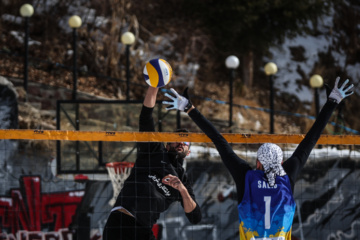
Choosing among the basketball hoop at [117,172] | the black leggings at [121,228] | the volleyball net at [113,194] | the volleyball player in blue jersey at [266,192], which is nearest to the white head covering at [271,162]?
the volleyball player in blue jersey at [266,192]

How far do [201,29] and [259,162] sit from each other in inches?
630

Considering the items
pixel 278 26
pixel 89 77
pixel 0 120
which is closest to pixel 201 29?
pixel 278 26

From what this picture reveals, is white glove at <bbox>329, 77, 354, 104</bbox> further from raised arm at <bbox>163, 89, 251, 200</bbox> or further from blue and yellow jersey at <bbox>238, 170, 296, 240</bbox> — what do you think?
raised arm at <bbox>163, 89, 251, 200</bbox>

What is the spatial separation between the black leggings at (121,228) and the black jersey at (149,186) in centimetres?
8

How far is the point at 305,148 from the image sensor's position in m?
4.93

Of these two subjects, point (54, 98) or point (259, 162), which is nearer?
point (259, 162)

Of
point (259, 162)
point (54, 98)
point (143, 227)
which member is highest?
point (54, 98)

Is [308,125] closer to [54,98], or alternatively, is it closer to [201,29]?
[201,29]

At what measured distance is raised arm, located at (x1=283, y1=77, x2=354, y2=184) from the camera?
4828 mm

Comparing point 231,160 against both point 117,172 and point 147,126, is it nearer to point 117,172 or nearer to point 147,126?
point 147,126

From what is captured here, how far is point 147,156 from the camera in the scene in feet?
20.2

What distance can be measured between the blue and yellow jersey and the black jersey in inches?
50.3

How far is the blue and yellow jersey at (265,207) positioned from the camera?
473 centimetres

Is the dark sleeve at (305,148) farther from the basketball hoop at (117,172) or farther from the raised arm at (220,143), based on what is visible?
the basketball hoop at (117,172)
